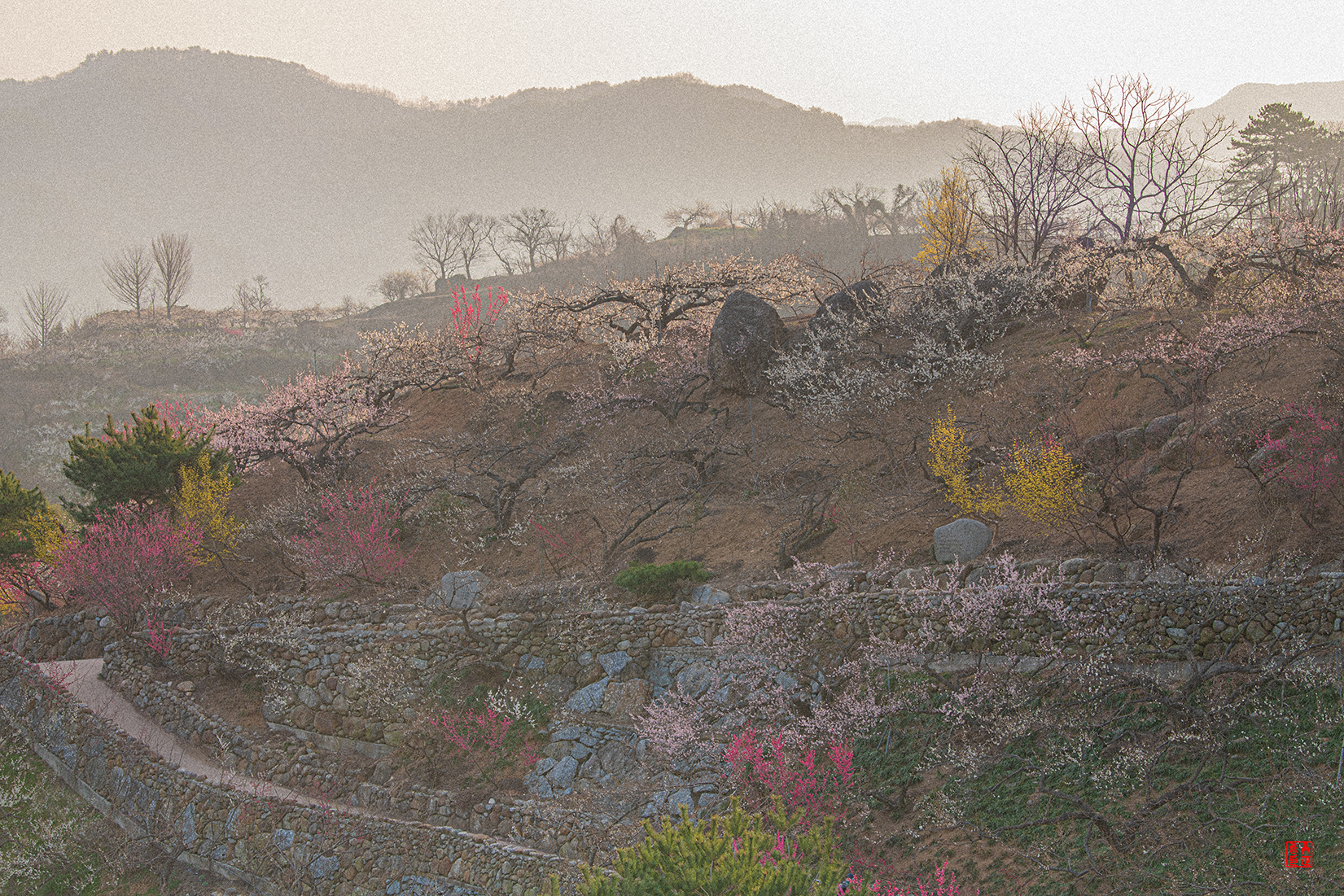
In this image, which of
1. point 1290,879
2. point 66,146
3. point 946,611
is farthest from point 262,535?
point 66,146

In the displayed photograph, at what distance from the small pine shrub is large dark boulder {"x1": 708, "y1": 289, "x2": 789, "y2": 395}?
825 centimetres

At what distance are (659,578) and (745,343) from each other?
356 inches

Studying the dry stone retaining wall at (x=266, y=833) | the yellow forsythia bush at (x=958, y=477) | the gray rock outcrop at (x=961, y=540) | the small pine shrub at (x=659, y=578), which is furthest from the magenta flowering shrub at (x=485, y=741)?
the yellow forsythia bush at (x=958, y=477)

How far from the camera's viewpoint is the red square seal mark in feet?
20.0

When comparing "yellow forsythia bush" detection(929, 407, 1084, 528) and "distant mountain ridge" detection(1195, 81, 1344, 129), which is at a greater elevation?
"distant mountain ridge" detection(1195, 81, 1344, 129)

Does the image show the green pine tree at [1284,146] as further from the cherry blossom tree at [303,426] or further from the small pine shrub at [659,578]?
the cherry blossom tree at [303,426]

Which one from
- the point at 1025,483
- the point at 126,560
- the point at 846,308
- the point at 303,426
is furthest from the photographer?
the point at 303,426

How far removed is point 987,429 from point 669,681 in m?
7.44

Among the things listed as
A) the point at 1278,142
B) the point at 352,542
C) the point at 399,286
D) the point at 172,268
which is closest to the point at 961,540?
the point at 352,542

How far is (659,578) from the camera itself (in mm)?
12930

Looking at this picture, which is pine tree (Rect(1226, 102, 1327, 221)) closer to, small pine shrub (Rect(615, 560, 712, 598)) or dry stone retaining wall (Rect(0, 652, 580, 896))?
small pine shrub (Rect(615, 560, 712, 598))

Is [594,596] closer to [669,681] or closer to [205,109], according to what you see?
[669,681]

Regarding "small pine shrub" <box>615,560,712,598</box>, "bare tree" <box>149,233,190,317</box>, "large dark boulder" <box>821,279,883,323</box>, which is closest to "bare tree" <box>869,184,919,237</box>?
"large dark boulder" <box>821,279,883,323</box>

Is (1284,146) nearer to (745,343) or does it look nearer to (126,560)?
(745,343)
